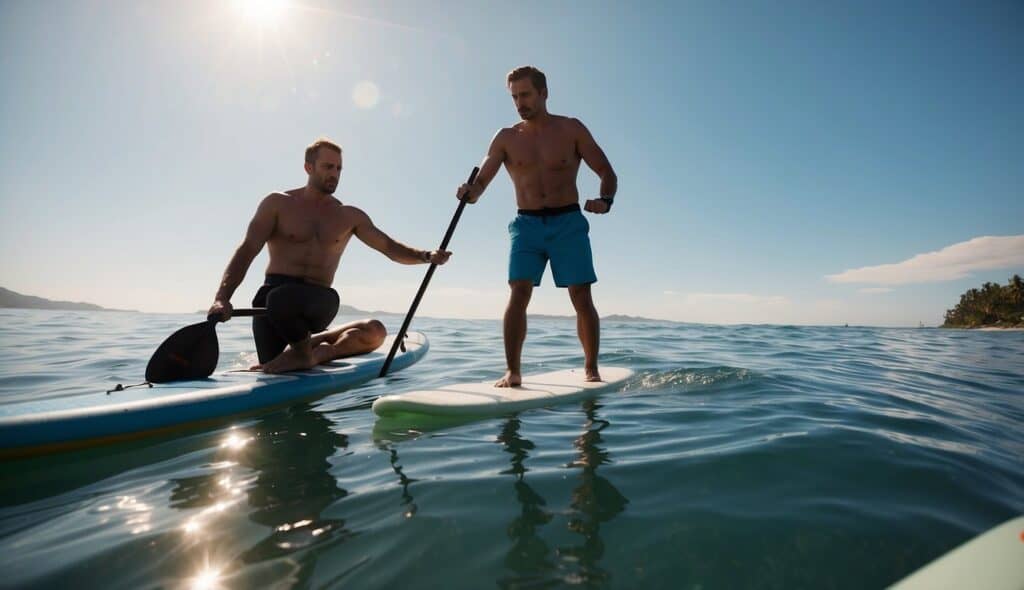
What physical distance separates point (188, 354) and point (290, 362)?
33.6 inches

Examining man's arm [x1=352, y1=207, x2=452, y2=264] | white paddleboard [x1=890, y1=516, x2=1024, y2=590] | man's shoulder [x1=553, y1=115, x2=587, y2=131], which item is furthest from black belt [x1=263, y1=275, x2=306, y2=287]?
white paddleboard [x1=890, y1=516, x2=1024, y2=590]

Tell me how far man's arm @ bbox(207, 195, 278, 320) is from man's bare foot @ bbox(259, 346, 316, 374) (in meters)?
0.83

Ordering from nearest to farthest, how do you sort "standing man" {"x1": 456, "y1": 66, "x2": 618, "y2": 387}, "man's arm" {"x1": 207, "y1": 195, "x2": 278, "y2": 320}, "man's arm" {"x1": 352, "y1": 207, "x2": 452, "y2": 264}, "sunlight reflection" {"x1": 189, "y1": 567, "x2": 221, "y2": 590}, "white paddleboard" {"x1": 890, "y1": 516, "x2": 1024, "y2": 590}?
"white paddleboard" {"x1": 890, "y1": 516, "x2": 1024, "y2": 590} < "sunlight reflection" {"x1": 189, "y1": 567, "x2": 221, "y2": 590} < "man's arm" {"x1": 207, "y1": 195, "x2": 278, "y2": 320} < "standing man" {"x1": 456, "y1": 66, "x2": 618, "y2": 387} < "man's arm" {"x1": 352, "y1": 207, "x2": 452, "y2": 264}

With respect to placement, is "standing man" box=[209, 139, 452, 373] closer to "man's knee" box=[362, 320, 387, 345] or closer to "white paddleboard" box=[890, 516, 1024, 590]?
"man's knee" box=[362, 320, 387, 345]

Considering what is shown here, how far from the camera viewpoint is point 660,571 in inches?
53.5

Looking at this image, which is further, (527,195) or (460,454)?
(527,195)

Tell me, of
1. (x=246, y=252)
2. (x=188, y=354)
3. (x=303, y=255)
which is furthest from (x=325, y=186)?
(x=188, y=354)

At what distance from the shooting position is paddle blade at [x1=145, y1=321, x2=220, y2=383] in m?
4.00

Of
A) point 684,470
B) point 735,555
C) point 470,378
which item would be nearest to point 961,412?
point 684,470

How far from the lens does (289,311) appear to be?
164 inches

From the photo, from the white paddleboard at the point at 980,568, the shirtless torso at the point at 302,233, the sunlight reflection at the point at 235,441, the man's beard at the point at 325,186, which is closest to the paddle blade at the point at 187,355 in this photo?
the shirtless torso at the point at 302,233

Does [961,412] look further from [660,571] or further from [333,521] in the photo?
[333,521]

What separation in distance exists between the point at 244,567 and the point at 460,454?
1183mm

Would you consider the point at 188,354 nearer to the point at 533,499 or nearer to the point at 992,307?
the point at 533,499
